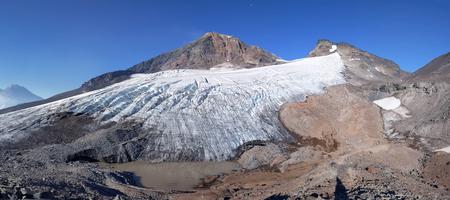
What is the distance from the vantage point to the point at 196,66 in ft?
236

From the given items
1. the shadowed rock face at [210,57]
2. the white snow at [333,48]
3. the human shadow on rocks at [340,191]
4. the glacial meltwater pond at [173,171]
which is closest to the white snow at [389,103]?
the glacial meltwater pond at [173,171]

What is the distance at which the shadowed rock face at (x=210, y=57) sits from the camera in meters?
72.9

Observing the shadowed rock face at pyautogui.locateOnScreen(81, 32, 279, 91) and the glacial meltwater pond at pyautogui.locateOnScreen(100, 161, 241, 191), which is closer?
the glacial meltwater pond at pyautogui.locateOnScreen(100, 161, 241, 191)

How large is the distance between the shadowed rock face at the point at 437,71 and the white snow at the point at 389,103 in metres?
3.58

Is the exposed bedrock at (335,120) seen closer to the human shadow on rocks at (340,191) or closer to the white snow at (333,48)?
the human shadow on rocks at (340,191)

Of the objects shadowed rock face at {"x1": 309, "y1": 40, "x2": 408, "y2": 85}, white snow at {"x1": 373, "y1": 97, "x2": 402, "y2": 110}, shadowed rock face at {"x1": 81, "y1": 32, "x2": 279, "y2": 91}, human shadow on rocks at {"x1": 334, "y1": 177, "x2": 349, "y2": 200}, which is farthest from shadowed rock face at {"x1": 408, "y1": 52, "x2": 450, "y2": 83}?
shadowed rock face at {"x1": 81, "y1": 32, "x2": 279, "y2": 91}

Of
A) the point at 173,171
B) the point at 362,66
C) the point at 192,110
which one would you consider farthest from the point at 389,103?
the point at 173,171

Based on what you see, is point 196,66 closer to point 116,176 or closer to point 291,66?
point 291,66

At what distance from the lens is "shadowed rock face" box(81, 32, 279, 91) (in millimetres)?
72875

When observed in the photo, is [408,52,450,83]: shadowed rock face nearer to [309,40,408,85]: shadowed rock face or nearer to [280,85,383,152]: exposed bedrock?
[309,40,408,85]: shadowed rock face

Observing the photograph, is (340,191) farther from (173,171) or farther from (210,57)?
(210,57)

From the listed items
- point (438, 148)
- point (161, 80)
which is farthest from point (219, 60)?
point (438, 148)

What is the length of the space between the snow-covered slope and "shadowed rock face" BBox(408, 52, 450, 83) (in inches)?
400

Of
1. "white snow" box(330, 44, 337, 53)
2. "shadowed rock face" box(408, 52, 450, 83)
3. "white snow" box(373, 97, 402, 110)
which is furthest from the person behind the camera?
"white snow" box(330, 44, 337, 53)
